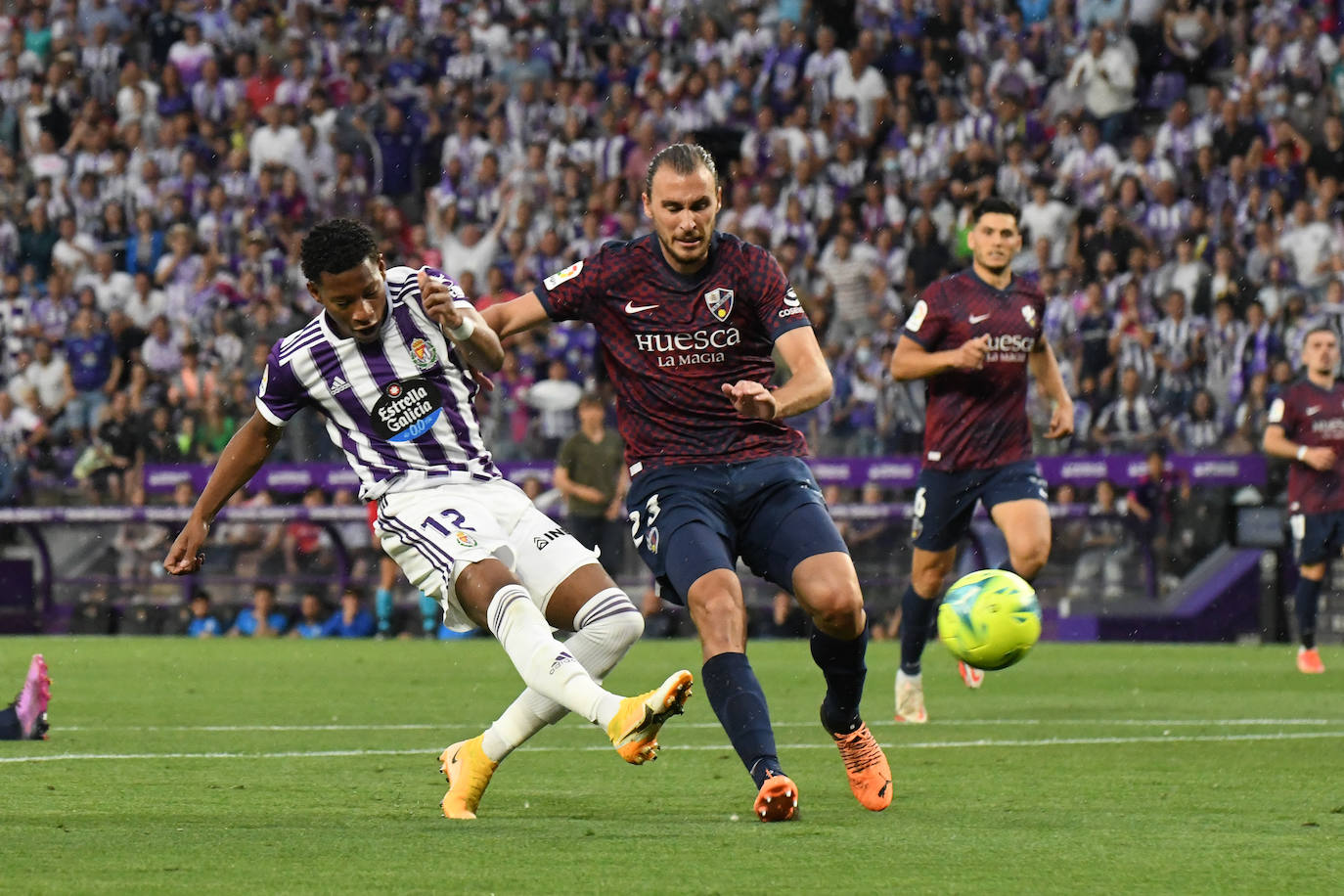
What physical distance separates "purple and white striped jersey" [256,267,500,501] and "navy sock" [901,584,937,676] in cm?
399

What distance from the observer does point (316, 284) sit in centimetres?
674

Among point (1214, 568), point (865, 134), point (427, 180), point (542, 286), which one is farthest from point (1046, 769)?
point (427, 180)

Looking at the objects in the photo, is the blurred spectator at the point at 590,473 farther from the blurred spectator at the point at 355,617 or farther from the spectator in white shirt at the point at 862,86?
the spectator in white shirt at the point at 862,86

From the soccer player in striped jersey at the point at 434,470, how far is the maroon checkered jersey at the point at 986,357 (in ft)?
13.1

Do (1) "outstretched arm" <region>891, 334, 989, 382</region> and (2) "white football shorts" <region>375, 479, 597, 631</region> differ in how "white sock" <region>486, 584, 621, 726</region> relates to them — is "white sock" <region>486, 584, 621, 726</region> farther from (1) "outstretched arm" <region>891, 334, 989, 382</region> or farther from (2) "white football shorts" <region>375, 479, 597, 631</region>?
(1) "outstretched arm" <region>891, 334, 989, 382</region>

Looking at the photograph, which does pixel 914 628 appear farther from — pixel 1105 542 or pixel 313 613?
pixel 313 613

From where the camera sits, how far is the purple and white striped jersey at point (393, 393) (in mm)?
6953

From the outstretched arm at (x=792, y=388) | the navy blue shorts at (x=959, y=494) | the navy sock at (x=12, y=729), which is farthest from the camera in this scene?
the navy blue shorts at (x=959, y=494)

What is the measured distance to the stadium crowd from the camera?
19422mm

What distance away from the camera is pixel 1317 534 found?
1466cm

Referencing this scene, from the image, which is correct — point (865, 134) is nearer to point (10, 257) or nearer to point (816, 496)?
point (10, 257)

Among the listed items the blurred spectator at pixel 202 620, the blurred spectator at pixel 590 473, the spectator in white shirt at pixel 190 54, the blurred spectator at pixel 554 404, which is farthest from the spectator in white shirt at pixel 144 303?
the blurred spectator at pixel 590 473

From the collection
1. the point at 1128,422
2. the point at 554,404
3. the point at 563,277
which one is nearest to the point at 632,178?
the point at 554,404

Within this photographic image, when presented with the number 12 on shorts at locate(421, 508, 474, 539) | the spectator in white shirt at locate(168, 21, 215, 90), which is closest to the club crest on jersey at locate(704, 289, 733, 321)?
the number 12 on shorts at locate(421, 508, 474, 539)
